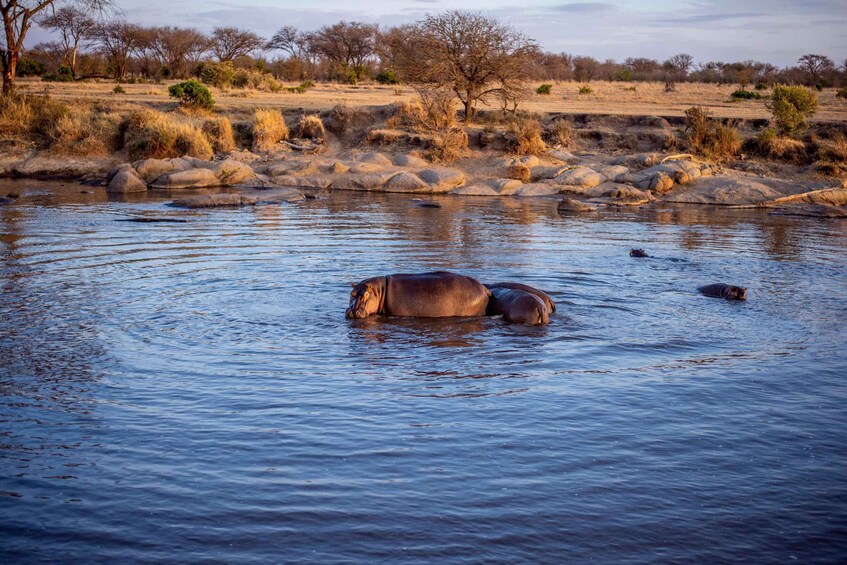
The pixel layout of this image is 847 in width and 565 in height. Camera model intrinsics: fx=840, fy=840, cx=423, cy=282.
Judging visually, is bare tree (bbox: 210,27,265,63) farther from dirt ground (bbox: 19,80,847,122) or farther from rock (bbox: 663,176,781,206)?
rock (bbox: 663,176,781,206)

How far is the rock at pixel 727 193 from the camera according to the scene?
83.2 ft

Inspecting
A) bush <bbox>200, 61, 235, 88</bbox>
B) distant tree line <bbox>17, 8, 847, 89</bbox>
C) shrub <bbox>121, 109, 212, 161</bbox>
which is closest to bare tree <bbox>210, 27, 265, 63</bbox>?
distant tree line <bbox>17, 8, 847, 89</bbox>

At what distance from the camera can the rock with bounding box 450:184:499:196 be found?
26547 mm

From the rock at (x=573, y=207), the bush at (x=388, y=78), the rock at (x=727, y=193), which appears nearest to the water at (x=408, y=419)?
the rock at (x=573, y=207)

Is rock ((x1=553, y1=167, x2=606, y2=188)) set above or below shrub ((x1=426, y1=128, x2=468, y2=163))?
below

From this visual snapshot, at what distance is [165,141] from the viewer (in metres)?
28.5

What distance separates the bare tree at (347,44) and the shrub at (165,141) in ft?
149

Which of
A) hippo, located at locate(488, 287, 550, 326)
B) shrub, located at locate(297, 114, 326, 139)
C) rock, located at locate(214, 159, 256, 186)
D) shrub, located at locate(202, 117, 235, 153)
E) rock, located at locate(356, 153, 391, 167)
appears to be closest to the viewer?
hippo, located at locate(488, 287, 550, 326)

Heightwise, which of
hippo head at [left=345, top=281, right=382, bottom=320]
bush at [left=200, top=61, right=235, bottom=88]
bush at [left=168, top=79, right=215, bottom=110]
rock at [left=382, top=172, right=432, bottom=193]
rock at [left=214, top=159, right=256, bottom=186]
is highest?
bush at [left=200, top=61, right=235, bottom=88]

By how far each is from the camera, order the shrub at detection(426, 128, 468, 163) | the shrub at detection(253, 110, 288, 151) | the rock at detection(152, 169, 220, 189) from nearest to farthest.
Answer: the rock at detection(152, 169, 220, 189) → the shrub at detection(426, 128, 468, 163) → the shrub at detection(253, 110, 288, 151)

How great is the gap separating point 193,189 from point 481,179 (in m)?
9.28

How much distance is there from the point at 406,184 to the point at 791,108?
588 inches

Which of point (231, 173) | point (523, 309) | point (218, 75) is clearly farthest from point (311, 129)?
point (523, 309)

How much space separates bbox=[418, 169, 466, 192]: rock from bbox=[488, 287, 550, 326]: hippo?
17.3 meters
